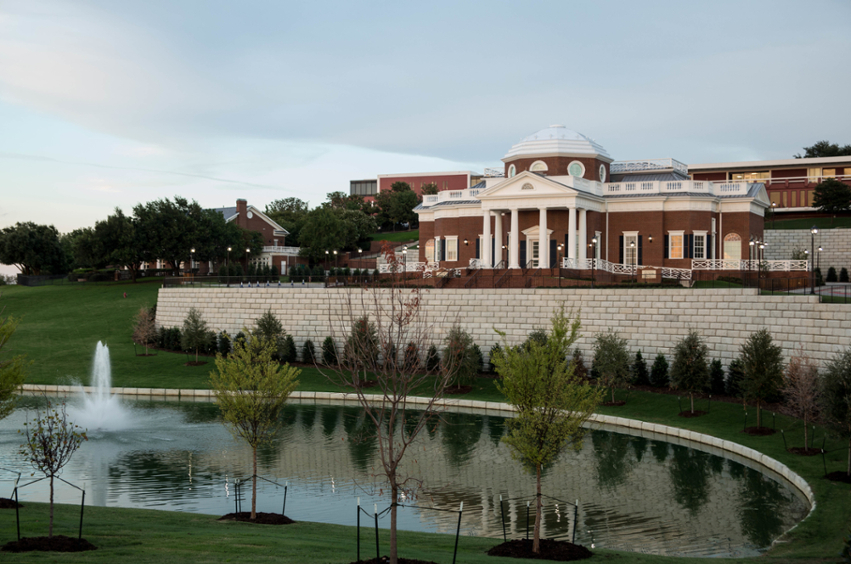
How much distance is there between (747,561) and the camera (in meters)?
14.1

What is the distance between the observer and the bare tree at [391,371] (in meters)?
12.7

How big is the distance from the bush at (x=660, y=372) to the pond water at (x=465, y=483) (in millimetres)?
6437

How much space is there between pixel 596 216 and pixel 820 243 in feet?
77.8

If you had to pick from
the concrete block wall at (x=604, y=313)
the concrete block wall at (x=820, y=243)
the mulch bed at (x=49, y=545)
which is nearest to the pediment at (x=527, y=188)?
the concrete block wall at (x=604, y=313)

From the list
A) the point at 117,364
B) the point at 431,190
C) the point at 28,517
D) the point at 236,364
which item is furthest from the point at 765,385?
the point at 431,190

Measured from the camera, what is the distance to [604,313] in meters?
38.0

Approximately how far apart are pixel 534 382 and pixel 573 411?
58.9 inches

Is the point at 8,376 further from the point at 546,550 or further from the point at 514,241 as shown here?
the point at 514,241

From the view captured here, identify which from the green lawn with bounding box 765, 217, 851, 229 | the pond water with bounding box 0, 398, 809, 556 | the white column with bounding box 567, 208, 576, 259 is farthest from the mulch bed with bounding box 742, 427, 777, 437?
the green lawn with bounding box 765, 217, 851, 229

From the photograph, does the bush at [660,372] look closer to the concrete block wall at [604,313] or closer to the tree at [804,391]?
the concrete block wall at [604,313]

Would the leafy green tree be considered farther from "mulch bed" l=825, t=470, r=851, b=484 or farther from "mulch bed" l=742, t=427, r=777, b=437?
"mulch bed" l=825, t=470, r=851, b=484

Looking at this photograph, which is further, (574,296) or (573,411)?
(574,296)

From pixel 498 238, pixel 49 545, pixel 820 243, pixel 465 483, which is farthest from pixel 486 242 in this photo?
pixel 49 545

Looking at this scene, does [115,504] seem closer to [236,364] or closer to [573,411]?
[236,364]
